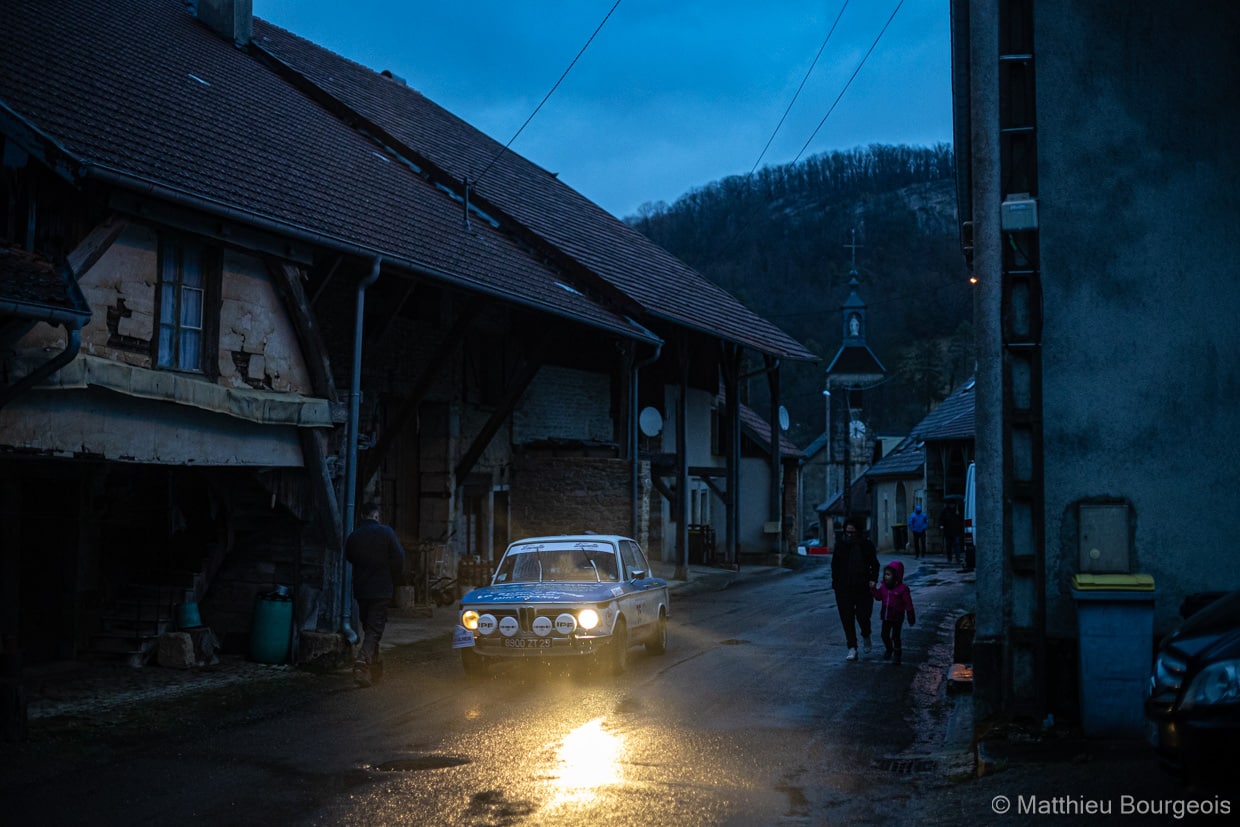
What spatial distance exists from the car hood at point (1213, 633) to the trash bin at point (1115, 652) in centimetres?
161

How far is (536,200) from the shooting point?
27344mm

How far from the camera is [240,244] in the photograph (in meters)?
12.5

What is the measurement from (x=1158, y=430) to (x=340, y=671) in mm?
8482

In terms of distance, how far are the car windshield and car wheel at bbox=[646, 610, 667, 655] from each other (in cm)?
126

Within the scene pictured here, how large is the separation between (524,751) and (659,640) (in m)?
5.77

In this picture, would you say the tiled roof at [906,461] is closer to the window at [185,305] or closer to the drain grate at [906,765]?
the window at [185,305]

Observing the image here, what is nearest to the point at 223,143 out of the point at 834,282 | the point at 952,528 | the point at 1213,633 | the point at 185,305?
the point at 185,305

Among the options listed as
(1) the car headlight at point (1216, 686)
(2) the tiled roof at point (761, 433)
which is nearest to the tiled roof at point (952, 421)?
(2) the tiled roof at point (761, 433)

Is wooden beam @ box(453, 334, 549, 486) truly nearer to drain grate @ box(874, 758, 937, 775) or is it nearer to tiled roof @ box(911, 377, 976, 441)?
drain grate @ box(874, 758, 937, 775)

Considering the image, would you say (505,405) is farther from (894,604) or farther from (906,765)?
(906,765)

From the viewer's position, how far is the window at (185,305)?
11.9m

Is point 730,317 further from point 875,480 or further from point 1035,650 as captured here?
point 875,480

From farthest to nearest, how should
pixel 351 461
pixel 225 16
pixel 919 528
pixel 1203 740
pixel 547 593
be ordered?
pixel 919 528 → pixel 225 16 → pixel 351 461 → pixel 547 593 → pixel 1203 740

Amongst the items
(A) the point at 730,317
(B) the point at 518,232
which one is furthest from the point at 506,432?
(A) the point at 730,317
